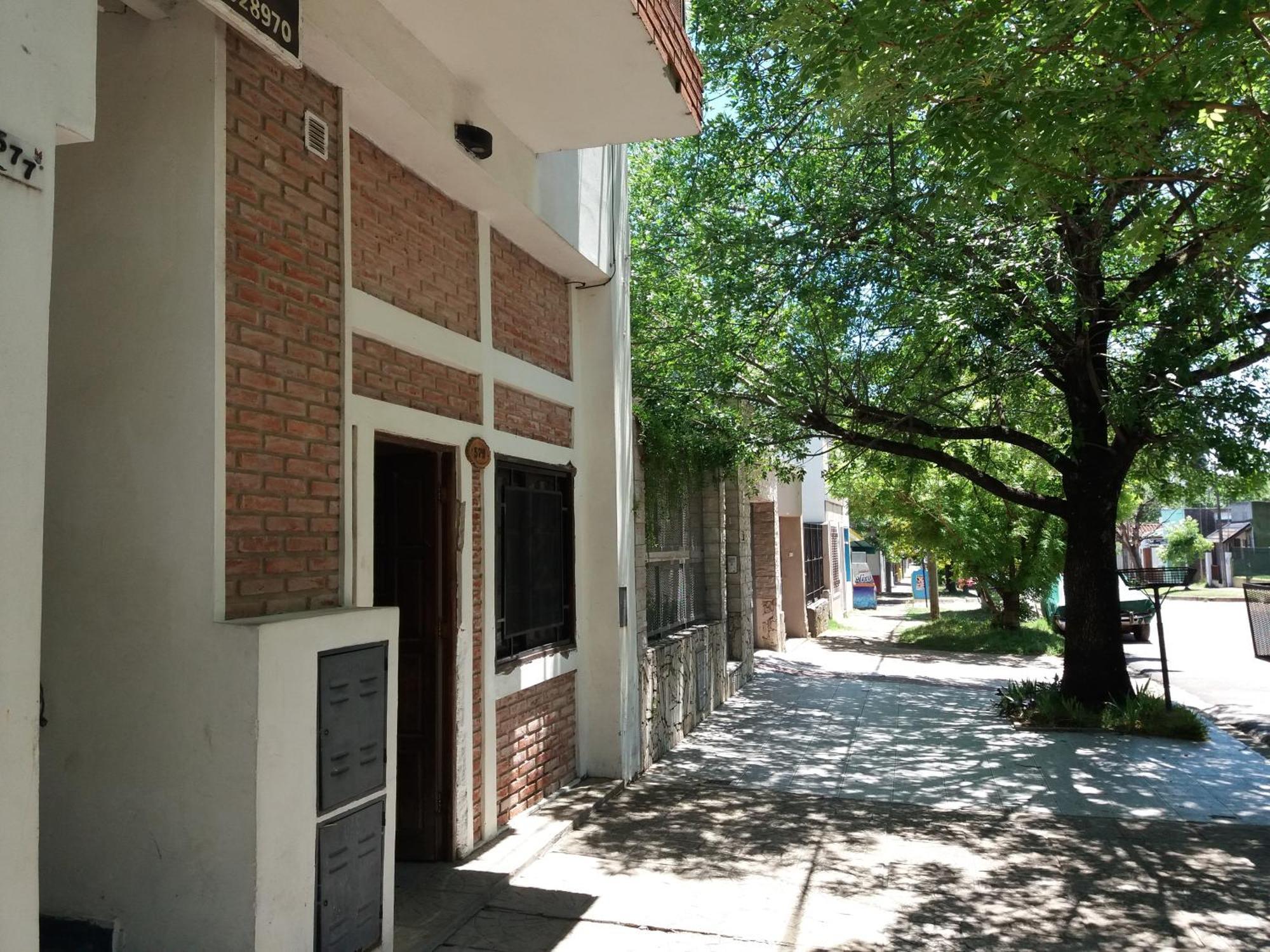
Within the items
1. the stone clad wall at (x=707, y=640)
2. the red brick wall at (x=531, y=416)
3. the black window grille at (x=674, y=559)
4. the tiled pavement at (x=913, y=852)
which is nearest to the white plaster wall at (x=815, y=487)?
the stone clad wall at (x=707, y=640)

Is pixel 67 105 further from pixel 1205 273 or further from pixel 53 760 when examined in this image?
pixel 1205 273

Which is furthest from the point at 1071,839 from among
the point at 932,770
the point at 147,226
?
the point at 147,226

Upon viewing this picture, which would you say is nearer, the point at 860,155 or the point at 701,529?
the point at 860,155

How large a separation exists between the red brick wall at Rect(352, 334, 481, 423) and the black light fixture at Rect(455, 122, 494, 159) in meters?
1.17

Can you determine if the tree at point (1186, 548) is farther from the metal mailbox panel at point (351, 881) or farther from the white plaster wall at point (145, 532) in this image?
the white plaster wall at point (145, 532)

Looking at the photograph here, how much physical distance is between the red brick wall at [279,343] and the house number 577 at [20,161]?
3.15ft

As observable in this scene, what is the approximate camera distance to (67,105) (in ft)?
8.36

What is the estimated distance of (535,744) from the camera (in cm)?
647

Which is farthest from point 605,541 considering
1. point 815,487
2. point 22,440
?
point 815,487

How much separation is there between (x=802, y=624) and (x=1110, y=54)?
51.4 feet

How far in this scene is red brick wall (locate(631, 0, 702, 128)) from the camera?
473 centimetres

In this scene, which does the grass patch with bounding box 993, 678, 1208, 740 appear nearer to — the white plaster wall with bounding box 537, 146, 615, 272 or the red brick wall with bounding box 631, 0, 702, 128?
the white plaster wall with bounding box 537, 146, 615, 272

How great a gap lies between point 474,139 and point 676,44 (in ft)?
4.11

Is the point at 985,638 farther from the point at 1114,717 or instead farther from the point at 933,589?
the point at 1114,717
